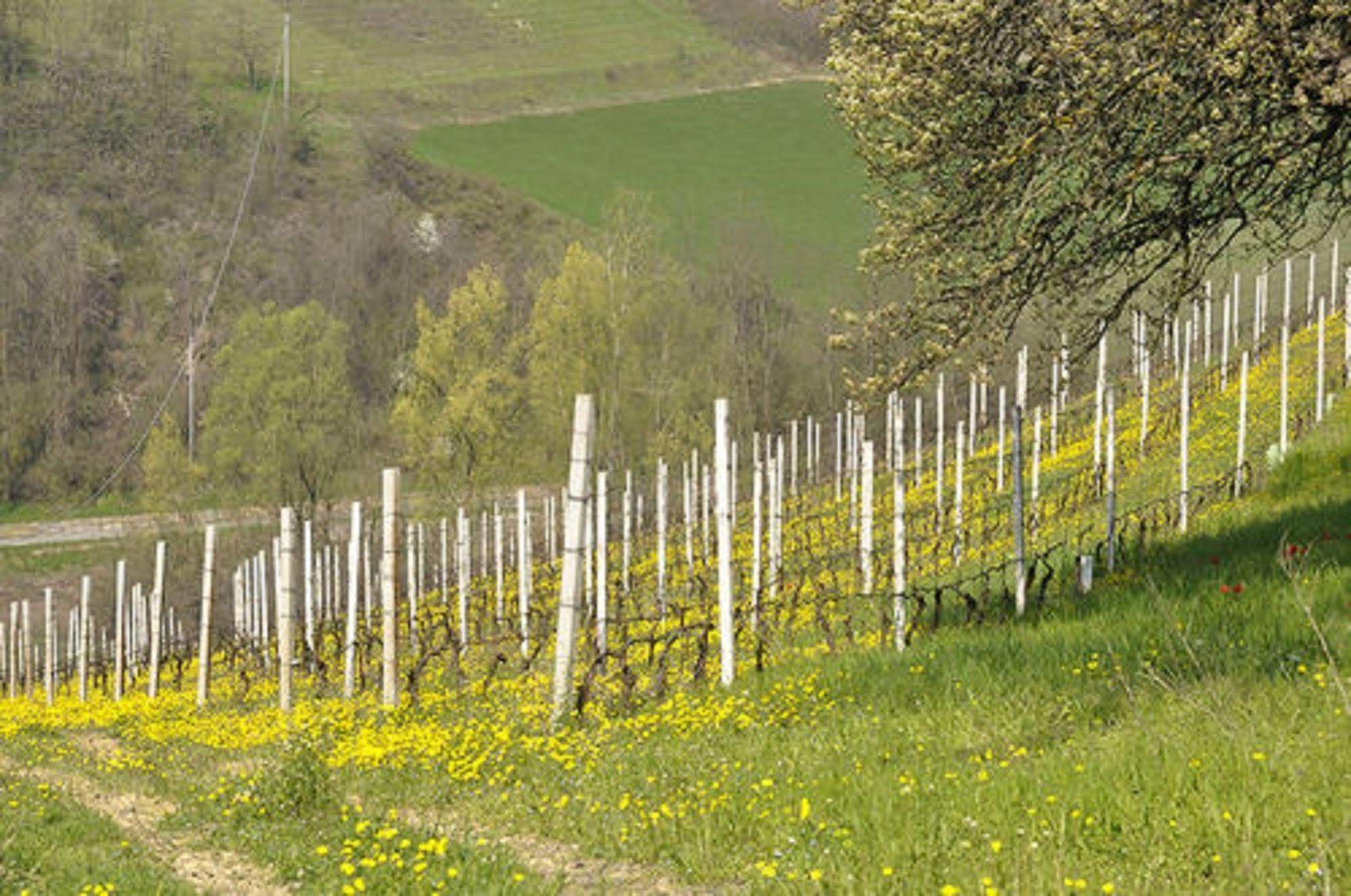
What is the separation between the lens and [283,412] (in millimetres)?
66812

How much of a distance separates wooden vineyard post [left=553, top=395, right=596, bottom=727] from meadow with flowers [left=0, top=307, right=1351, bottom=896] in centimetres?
32

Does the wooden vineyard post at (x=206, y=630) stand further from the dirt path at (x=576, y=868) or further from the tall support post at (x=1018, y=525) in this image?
the dirt path at (x=576, y=868)

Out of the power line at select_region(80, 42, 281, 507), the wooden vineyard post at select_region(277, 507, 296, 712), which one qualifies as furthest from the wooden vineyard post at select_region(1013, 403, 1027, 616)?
the power line at select_region(80, 42, 281, 507)

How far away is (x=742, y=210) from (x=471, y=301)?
25.6 metres

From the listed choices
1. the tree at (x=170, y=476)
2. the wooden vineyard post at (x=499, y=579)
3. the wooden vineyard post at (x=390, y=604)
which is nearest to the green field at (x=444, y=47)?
the tree at (x=170, y=476)

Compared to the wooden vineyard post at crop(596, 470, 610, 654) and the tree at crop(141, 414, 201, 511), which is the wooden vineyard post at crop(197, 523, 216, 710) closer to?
the wooden vineyard post at crop(596, 470, 610, 654)

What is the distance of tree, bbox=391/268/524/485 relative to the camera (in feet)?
201

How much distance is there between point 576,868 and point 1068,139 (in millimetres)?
6667

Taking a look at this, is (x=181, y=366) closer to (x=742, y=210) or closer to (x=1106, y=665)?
(x=742, y=210)

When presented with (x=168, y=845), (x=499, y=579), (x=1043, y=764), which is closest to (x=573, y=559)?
(x=168, y=845)

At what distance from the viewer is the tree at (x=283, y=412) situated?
211 feet

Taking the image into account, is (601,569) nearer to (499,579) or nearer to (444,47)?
(499,579)

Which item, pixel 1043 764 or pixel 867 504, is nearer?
pixel 1043 764

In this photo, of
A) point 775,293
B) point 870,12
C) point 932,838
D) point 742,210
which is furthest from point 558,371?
point 932,838
